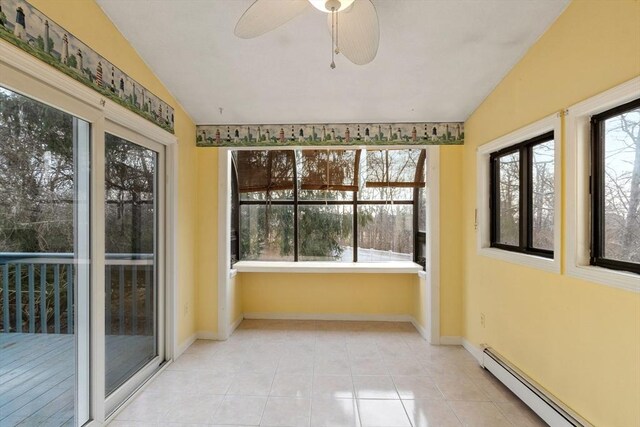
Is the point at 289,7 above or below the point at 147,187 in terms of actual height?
above

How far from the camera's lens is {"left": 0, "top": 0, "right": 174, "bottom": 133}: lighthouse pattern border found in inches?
53.0

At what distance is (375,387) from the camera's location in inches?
94.3

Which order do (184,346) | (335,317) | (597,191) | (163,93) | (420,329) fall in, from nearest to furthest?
(597,191)
(163,93)
(184,346)
(420,329)
(335,317)

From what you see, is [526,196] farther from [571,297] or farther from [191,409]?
[191,409]

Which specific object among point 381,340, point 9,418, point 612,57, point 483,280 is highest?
point 612,57

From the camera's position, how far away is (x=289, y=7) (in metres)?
1.34

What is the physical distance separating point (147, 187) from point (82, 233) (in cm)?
84

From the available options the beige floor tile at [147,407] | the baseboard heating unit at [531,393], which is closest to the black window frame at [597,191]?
the baseboard heating unit at [531,393]

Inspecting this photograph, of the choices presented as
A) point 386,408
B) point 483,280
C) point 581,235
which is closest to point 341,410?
point 386,408

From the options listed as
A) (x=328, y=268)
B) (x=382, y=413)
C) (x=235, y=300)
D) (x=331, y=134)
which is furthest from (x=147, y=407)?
(x=331, y=134)

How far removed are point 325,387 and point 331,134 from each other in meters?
2.44

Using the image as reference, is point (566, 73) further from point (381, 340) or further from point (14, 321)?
point (14, 321)

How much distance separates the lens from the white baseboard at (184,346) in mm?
2865

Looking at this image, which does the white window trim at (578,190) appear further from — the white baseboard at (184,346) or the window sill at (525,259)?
the white baseboard at (184,346)
